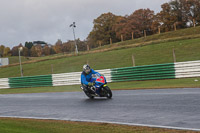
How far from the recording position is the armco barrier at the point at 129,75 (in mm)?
18473

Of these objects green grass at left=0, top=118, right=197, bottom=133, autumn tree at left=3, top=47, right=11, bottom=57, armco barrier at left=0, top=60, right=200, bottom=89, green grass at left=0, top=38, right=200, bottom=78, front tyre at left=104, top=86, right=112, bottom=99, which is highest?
autumn tree at left=3, top=47, right=11, bottom=57

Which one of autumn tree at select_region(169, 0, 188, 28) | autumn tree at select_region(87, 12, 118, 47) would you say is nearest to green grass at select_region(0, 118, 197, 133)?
autumn tree at select_region(169, 0, 188, 28)

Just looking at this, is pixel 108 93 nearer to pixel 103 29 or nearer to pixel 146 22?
pixel 146 22

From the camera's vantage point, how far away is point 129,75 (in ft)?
70.1

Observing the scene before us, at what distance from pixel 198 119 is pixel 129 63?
933 inches

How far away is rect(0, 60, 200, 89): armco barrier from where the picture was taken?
1847 centimetres

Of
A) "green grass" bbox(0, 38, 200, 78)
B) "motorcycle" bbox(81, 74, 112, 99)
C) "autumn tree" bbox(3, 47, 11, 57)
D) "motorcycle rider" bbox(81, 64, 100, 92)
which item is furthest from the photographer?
"autumn tree" bbox(3, 47, 11, 57)

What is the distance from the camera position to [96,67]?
1261 inches

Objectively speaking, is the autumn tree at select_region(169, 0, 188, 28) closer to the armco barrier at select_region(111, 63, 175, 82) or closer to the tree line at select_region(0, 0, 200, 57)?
the tree line at select_region(0, 0, 200, 57)

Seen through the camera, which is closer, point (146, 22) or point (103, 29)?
point (146, 22)

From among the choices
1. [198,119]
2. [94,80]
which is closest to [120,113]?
[198,119]

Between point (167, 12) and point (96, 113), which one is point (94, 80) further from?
point (167, 12)

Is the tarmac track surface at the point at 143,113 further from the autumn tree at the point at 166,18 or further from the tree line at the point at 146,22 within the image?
the autumn tree at the point at 166,18

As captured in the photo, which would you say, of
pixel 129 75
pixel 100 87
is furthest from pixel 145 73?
pixel 100 87
